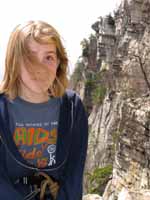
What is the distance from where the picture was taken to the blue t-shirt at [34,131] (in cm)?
192

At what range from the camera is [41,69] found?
192 cm

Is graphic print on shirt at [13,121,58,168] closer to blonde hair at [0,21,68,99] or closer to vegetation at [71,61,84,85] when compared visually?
blonde hair at [0,21,68,99]

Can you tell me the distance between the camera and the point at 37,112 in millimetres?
1971

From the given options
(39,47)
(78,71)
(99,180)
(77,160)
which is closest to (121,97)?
(99,180)

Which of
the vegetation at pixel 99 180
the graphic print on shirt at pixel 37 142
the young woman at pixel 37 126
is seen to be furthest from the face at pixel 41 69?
→ the vegetation at pixel 99 180

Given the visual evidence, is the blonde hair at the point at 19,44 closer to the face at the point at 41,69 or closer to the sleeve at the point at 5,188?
the face at the point at 41,69

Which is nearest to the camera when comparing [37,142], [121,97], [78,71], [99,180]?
[37,142]

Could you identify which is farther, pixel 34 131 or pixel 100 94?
pixel 100 94

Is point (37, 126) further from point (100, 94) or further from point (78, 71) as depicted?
point (78, 71)

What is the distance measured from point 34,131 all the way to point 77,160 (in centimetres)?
26

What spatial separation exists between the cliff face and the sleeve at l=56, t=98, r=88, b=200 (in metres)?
4.31

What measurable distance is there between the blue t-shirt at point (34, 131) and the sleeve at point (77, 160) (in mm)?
97

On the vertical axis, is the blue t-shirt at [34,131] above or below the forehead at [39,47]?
below

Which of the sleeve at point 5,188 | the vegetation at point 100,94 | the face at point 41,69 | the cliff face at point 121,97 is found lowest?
the vegetation at point 100,94
